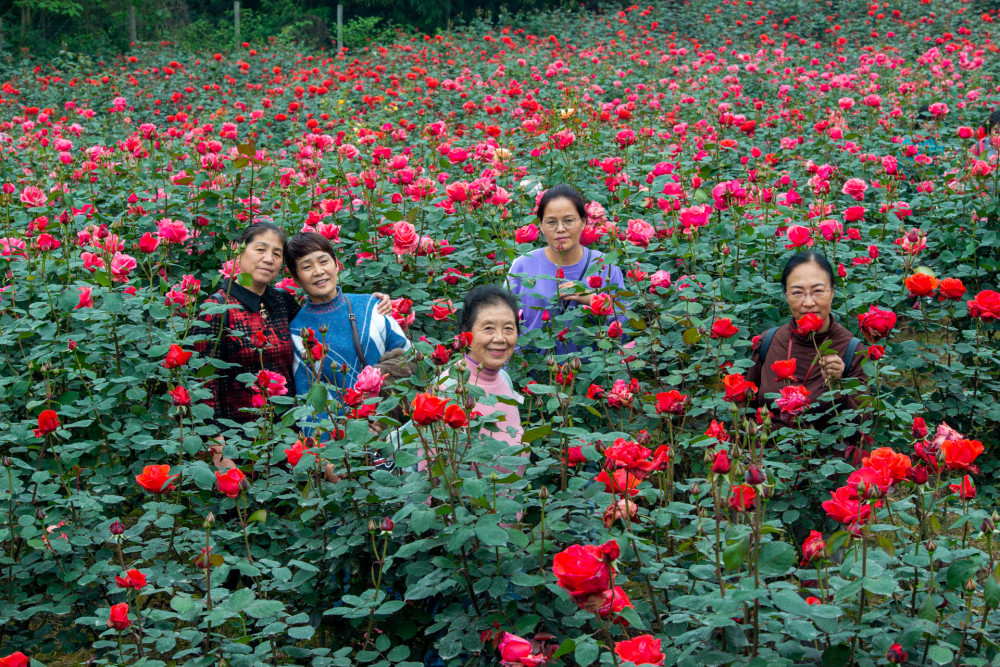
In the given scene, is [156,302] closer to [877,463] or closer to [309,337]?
[309,337]

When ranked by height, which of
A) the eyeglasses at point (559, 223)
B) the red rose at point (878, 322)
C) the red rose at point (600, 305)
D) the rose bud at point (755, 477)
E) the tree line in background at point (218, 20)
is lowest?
the rose bud at point (755, 477)

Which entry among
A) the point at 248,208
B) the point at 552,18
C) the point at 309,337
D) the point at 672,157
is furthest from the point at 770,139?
the point at 552,18

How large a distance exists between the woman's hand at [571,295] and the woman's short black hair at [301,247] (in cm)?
97

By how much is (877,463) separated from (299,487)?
1720 mm

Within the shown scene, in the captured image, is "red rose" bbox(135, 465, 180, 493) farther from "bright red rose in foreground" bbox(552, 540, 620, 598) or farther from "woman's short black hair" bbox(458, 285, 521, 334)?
"woman's short black hair" bbox(458, 285, 521, 334)

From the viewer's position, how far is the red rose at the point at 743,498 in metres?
1.63

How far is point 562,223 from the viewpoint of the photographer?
3.54 metres

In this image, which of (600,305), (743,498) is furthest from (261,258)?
(743,498)

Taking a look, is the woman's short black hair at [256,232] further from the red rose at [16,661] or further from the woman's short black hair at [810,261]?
the woman's short black hair at [810,261]

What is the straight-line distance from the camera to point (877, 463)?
5.64ft

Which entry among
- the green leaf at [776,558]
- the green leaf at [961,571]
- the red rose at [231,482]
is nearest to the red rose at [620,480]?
the green leaf at [776,558]

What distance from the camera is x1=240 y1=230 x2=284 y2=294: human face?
3.32m

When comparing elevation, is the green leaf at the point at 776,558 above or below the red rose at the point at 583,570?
below

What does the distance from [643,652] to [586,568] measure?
0.66 feet
